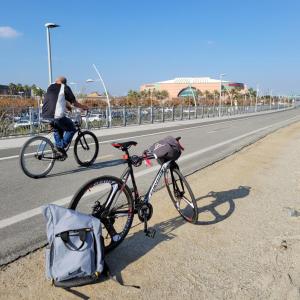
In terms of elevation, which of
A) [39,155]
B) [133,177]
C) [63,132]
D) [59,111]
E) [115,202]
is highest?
[59,111]

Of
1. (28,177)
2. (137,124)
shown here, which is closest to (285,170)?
(28,177)

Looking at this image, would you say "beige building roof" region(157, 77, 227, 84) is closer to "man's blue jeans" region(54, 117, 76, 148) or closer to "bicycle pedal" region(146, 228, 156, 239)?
"man's blue jeans" region(54, 117, 76, 148)

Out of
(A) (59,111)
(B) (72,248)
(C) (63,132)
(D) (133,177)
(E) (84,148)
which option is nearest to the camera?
(B) (72,248)

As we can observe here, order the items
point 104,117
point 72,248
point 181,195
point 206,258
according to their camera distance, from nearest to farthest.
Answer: point 72,248 → point 206,258 → point 181,195 → point 104,117

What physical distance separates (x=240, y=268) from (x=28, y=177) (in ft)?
16.2

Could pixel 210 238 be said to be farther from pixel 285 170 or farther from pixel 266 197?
pixel 285 170

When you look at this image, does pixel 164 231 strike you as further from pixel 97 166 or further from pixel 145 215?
pixel 97 166

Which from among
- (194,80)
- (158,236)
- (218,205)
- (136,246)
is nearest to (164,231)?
(158,236)

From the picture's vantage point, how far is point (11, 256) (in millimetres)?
3742

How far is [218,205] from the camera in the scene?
5.55 metres

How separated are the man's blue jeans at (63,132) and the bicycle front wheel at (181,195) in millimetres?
3431

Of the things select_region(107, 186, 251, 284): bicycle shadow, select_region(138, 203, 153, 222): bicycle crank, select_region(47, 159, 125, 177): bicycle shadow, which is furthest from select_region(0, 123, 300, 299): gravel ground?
select_region(47, 159, 125, 177): bicycle shadow

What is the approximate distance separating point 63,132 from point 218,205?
3611 millimetres

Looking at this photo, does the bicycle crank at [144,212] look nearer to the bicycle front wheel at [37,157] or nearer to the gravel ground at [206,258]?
the gravel ground at [206,258]
